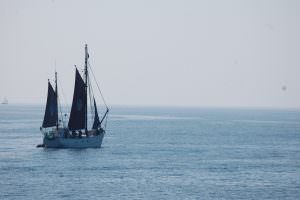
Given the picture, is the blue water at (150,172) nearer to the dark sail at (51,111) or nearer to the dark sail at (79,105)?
the dark sail at (79,105)

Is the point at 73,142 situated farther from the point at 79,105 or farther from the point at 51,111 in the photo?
the point at 51,111

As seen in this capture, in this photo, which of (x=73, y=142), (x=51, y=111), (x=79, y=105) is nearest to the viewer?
(x=73, y=142)

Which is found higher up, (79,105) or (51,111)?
(79,105)

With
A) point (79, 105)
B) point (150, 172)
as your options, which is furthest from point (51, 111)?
point (150, 172)

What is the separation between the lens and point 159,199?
62.8m

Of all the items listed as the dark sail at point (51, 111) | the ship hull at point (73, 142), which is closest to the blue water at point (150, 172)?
the ship hull at point (73, 142)

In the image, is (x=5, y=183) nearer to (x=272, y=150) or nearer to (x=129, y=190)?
(x=129, y=190)

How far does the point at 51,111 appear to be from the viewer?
108250 mm

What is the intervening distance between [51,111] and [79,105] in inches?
194

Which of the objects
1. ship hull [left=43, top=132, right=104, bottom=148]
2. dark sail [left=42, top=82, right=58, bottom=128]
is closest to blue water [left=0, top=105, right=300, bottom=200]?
ship hull [left=43, top=132, right=104, bottom=148]

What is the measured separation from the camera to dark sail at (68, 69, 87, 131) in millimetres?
105500

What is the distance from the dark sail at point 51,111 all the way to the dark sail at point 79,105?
13.2 feet

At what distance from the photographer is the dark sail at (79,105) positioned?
105500 mm

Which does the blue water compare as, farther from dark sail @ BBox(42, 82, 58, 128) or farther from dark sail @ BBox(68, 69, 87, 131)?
dark sail @ BBox(42, 82, 58, 128)
